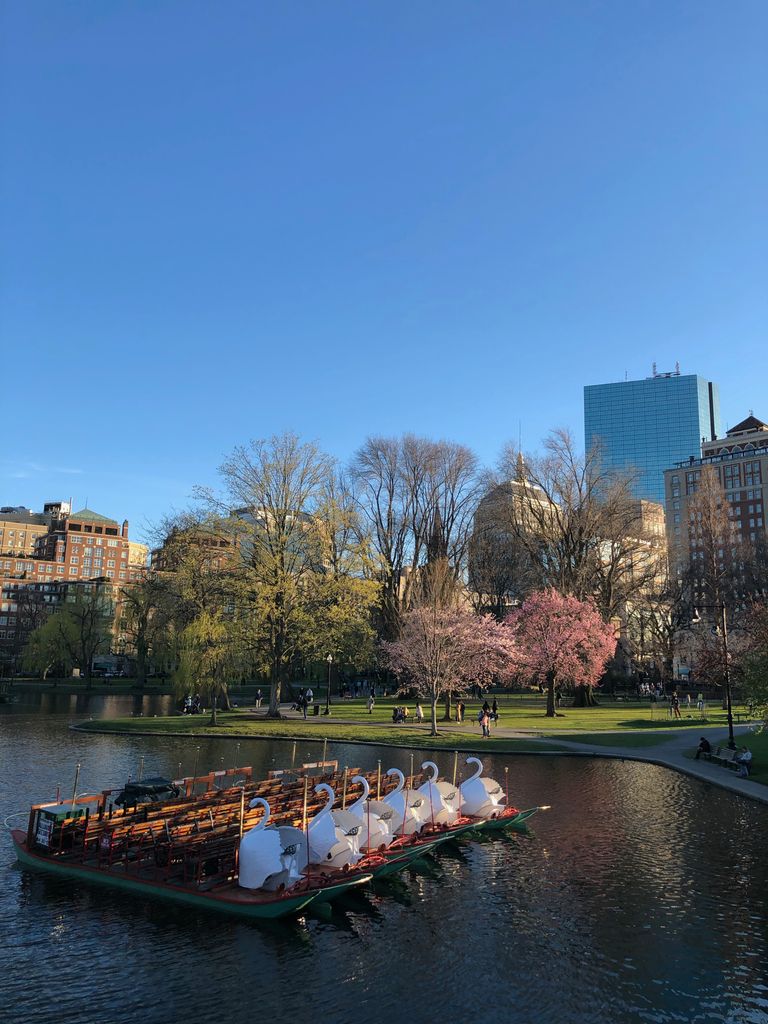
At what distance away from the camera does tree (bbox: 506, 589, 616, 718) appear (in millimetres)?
55531

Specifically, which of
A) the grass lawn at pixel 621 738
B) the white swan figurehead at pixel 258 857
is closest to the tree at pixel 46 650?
the grass lawn at pixel 621 738

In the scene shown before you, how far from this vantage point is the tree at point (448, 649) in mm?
43812

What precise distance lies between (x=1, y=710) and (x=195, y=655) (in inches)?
823

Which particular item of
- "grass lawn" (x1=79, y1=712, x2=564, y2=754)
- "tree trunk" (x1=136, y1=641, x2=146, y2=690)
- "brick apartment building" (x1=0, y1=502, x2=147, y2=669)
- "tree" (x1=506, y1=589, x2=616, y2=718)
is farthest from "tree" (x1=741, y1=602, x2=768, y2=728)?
"brick apartment building" (x1=0, y1=502, x2=147, y2=669)

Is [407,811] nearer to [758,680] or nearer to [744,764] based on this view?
[758,680]

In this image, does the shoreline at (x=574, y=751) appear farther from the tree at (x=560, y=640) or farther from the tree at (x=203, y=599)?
the tree at (x=560, y=640)

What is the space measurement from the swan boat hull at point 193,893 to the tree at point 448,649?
24843 millimetres

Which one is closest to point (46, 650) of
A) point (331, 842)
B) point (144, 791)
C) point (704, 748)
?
point (144, 791)

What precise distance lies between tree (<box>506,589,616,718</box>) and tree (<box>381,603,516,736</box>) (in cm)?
343

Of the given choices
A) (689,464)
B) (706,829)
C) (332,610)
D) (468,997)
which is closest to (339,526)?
(332,610)

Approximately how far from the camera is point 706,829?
21516 millimetres

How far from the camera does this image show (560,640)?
55.5m

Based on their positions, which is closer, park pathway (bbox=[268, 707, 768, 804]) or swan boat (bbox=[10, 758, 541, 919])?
swan boat (bbox=[10, 758, 541, 919])

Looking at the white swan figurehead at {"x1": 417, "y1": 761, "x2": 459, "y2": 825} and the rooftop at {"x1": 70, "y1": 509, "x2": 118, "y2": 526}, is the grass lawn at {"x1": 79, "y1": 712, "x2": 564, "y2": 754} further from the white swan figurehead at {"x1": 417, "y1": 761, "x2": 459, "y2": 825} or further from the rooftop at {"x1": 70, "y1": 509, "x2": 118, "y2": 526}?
the rooftop at {"x1": 70, "y1": 509, "x2": 118, "y2": 526}
